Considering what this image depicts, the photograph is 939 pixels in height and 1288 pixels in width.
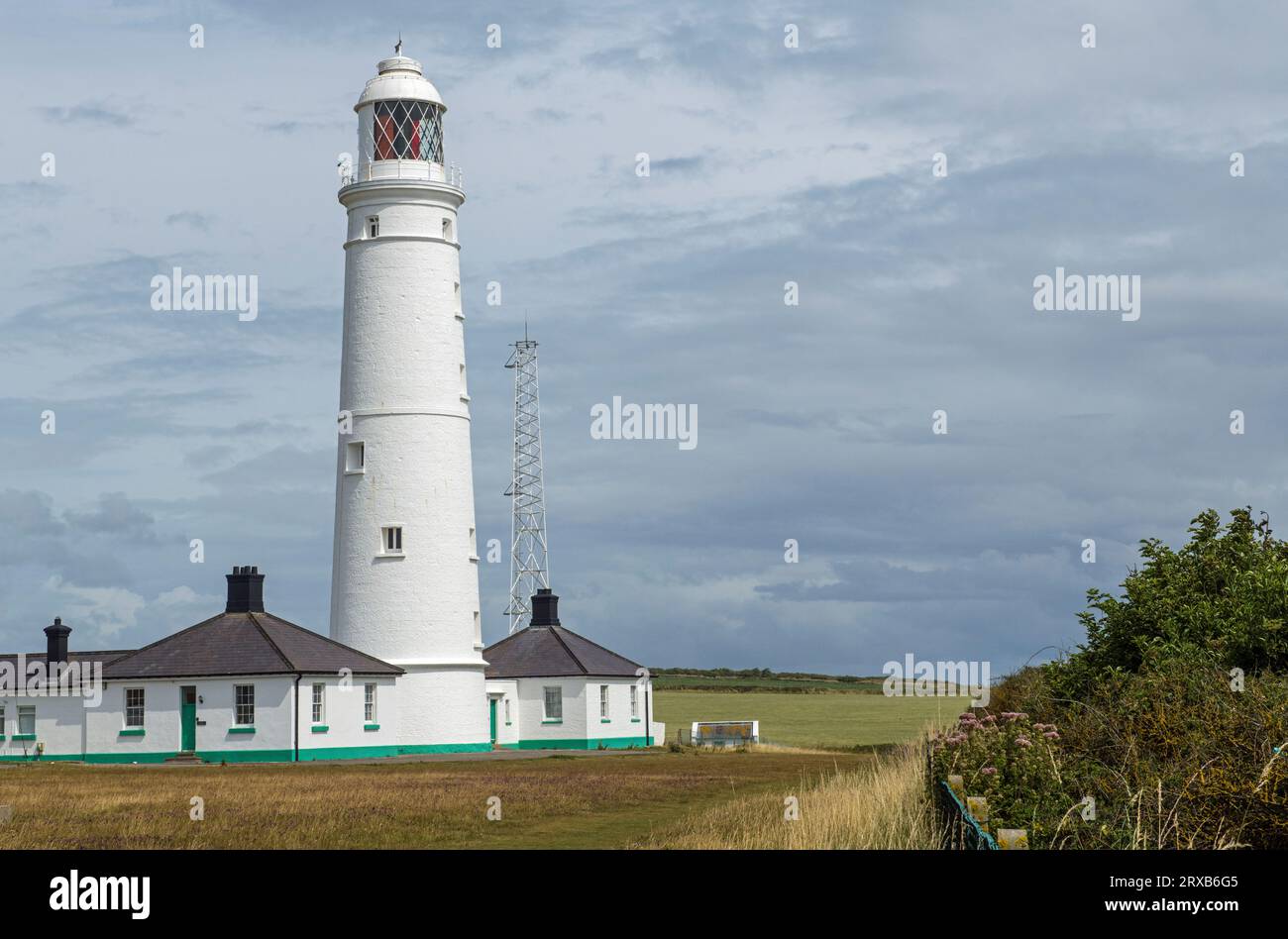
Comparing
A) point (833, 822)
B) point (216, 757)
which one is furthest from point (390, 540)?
point (833, 822)

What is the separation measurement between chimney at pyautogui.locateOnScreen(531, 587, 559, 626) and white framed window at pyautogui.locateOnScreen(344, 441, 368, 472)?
1458 cm

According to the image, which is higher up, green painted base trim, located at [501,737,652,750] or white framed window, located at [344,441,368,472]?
white framed window, located at [344,441,368,472]

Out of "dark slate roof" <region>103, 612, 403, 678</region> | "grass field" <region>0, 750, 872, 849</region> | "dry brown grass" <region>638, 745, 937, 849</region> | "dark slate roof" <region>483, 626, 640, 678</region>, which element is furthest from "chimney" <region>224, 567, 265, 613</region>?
"dry brown grass" <region>638, 745, 937, 849</region>

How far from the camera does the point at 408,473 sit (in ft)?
154

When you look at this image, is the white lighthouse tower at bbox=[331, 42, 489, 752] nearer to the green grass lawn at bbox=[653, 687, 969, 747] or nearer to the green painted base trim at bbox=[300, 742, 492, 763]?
the green painted base trim at bbox=[300, 742, 492, 763]

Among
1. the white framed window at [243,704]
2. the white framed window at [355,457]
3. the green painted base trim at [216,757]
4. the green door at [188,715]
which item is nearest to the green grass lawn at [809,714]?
the white framed window at [355,457]

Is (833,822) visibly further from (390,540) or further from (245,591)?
(245,591)

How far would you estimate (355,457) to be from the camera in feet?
156

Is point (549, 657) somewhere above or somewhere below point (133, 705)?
above

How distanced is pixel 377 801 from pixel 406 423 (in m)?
21.7

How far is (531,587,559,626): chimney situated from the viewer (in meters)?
60.0

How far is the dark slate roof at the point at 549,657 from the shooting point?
56.8 meters

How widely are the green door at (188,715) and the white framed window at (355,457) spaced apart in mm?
8068
